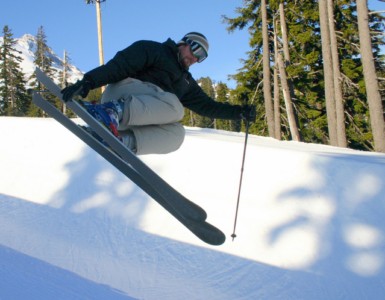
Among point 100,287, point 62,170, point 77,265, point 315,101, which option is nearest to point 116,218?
point 77,265

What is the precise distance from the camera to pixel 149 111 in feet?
11.7

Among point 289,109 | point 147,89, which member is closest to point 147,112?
point 147,89

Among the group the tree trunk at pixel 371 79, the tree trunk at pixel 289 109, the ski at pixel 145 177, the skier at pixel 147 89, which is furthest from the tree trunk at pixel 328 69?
the ski at pixel 145 177

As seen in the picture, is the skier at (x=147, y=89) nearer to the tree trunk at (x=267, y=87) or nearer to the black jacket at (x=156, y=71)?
the black jacket at (x=156, y=71)

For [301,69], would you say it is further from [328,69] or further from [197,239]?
[197,239]

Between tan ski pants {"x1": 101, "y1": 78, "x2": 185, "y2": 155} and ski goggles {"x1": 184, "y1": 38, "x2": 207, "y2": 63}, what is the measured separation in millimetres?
475

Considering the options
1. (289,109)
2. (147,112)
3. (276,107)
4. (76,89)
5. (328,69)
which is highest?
(328,69)

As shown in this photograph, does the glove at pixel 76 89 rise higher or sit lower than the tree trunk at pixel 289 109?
lower

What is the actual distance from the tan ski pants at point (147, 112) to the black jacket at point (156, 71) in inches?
5.7

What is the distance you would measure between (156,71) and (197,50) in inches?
18.0

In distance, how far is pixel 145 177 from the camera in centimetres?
300

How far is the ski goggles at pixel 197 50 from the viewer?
145 inches

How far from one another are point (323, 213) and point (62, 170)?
5074 mm

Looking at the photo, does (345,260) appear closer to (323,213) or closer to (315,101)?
(323,213)
